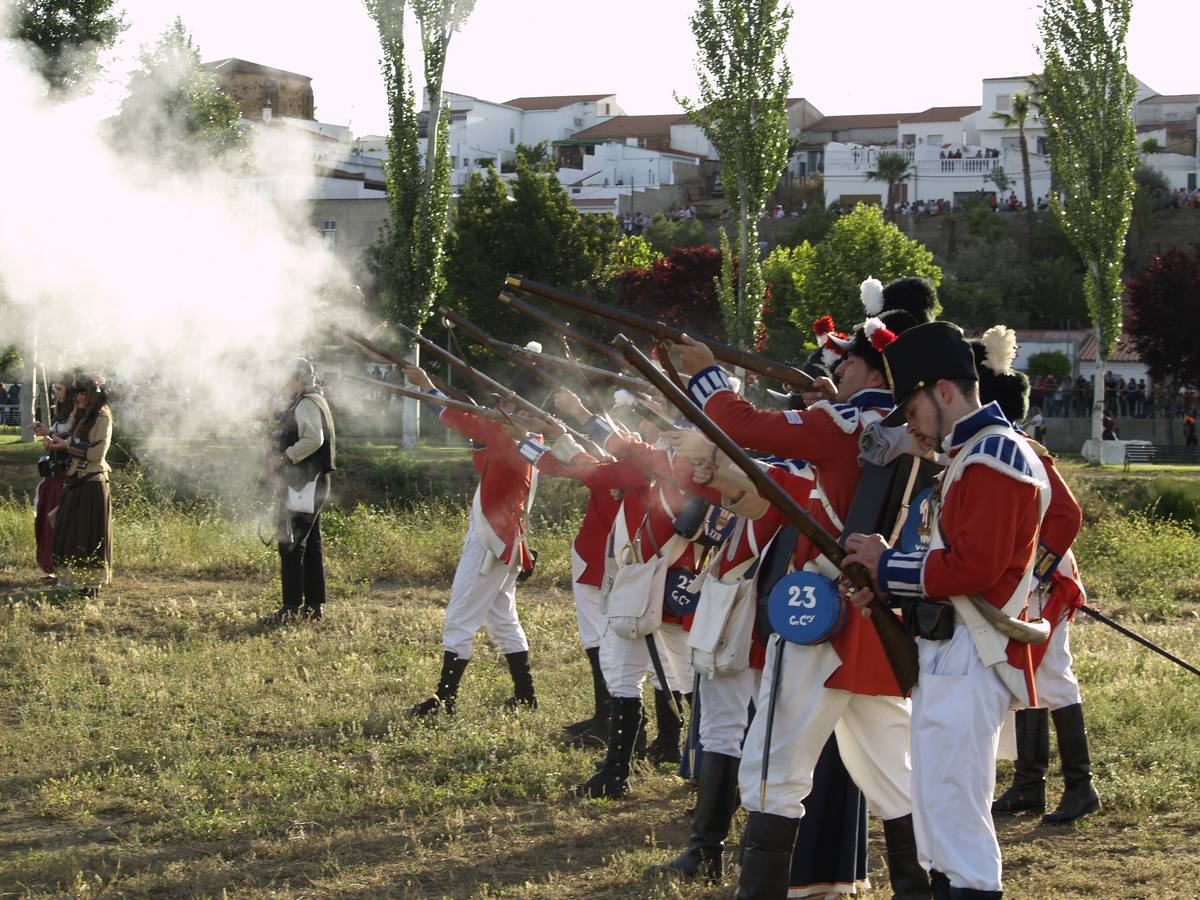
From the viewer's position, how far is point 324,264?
13.8 m

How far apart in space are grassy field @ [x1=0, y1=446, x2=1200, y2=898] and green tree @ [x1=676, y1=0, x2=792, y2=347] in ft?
56.2

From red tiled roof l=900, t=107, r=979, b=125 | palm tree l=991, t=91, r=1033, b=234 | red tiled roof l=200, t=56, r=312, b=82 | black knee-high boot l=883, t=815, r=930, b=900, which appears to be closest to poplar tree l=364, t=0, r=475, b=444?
red tiled roof l=200, t=56, r=312, b=82

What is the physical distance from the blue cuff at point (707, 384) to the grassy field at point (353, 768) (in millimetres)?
1988

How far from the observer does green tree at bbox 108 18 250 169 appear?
12.1 m

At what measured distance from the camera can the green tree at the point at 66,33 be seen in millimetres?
11266

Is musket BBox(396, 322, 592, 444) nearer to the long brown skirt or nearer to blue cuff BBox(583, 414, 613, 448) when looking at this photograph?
blue cuff BBox(583, 414, 613, 448)

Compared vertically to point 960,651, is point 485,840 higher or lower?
lower

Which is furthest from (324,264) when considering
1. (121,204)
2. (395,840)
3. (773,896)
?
(773,896)

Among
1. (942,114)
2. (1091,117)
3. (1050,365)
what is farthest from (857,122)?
(1091,117)

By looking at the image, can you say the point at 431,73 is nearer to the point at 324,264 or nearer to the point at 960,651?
the point at 324,264

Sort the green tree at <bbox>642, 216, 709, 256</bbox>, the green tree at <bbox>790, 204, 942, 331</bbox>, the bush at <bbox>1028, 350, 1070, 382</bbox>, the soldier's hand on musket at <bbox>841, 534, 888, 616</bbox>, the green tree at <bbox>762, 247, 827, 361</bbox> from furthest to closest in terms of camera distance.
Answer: the green tree at <bbox>642, 216, 709, 256</bbox>
the bush at <bbox>1028, 350, 1070, 382</bbox>
the green tree at <bbox>762, 247, 827, 361</bbox>
the green tree at <bbox>790, 204, 942, 331</bbox>
the soldier's hand on musket at <bbox>841, 534, 888, 616</bbox>

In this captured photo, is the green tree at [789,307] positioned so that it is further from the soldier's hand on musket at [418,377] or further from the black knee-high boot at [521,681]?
the black knee-high boot at [521,681]

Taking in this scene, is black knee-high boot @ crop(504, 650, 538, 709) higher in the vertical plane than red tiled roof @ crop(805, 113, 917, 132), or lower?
lower

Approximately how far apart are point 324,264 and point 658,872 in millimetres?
9210
